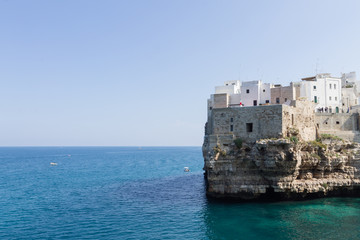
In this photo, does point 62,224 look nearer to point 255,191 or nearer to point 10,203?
point 10,203

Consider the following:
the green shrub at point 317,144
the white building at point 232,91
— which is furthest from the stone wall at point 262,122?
the white building at point 232,91

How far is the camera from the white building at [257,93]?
42.9 meters

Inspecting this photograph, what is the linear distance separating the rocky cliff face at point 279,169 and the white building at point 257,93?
9.13 m

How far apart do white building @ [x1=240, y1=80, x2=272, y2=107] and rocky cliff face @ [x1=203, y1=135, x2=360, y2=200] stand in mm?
9128

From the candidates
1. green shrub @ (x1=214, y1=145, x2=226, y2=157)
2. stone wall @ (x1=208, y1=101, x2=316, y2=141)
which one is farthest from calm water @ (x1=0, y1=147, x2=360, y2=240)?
stone wall @ (x1=208, y1=101, x2=316, y2=141)

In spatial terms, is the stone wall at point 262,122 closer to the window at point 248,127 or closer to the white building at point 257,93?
the window at point 248,127

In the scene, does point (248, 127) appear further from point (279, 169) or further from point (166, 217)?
point (166, 217)

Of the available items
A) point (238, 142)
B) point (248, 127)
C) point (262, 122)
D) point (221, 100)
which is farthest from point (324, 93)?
point (238, 142)

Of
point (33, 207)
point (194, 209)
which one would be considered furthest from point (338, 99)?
point (33, 207)

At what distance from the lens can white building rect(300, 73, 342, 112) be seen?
46.2m

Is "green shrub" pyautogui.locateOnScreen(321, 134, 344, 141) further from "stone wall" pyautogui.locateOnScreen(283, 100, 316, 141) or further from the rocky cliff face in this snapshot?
the rocky cliff face

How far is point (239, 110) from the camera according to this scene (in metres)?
37.1

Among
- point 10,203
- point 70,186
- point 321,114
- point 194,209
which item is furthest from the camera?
point 70,186

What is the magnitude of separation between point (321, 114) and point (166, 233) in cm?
3044
